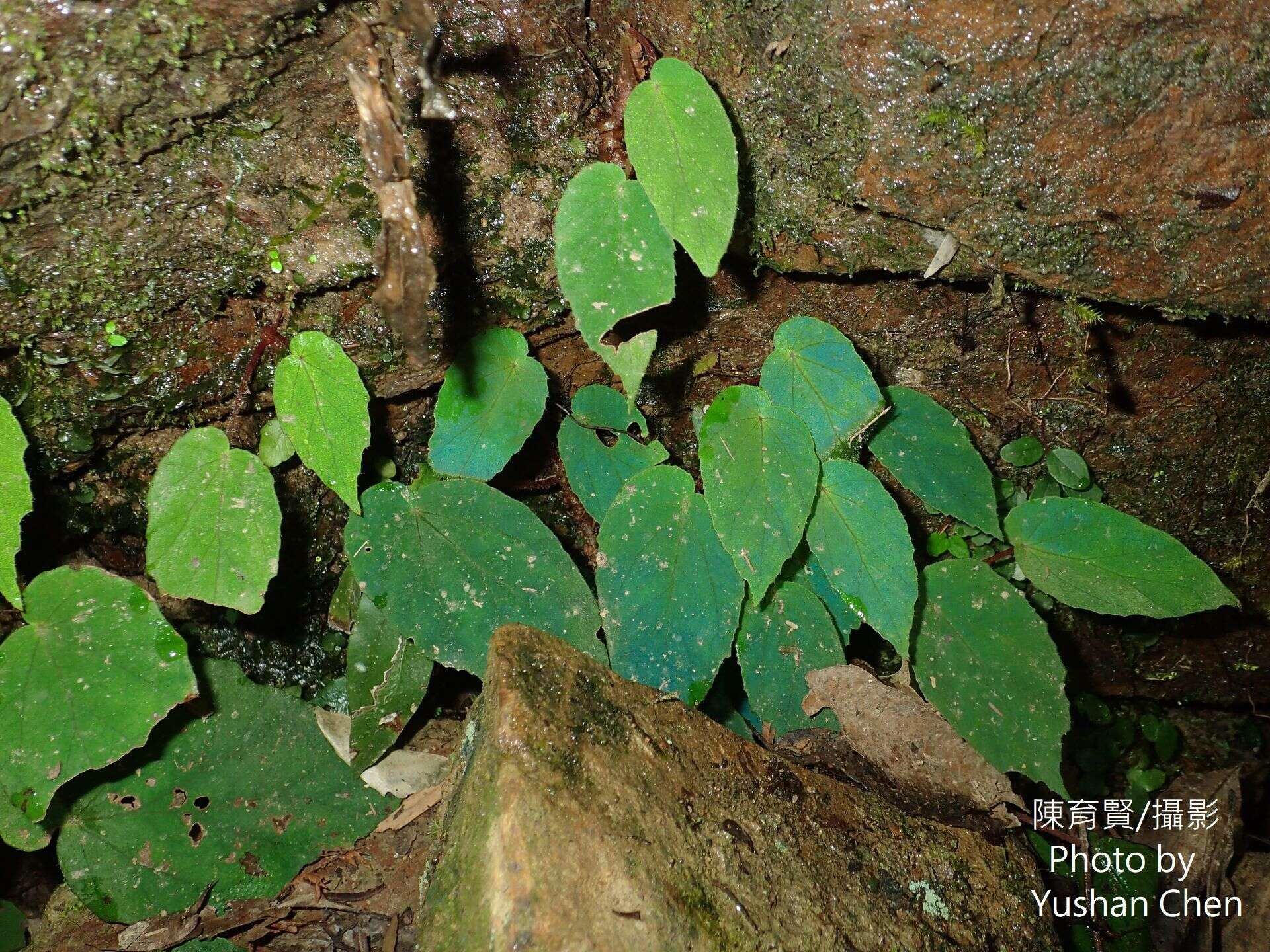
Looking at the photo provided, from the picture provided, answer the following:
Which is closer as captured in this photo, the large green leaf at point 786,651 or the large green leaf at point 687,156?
the large green leaf at point 687,156

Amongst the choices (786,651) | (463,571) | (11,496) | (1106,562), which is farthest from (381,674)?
(1106,562)

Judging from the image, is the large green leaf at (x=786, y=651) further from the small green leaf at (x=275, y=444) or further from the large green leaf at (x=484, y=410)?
the small green leaf at (x=275, y=444)

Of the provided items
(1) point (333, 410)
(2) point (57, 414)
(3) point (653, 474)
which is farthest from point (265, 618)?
(3) point (653, 474)

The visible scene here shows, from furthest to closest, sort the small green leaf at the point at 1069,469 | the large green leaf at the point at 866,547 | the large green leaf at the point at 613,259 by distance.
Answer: the small green leaf at the point at 1069,469
the large green leaf at the point at 866,547
the large green leaf at the point at 613,259

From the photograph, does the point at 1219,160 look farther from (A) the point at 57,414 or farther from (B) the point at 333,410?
(A) the point at 57,414

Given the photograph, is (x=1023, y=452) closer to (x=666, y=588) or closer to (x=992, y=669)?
(x=992, y=669)

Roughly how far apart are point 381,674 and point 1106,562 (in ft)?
5.28

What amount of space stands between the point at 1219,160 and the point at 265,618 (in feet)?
7.01

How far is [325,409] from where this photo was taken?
4.48ft

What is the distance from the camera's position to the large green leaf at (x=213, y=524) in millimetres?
1328

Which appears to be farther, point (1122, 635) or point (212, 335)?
point (1122, 635)

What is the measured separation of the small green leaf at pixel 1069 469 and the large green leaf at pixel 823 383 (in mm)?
719

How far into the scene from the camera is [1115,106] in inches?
50.1

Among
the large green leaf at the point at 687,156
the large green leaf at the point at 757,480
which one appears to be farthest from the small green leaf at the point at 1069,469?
the large green leaf at the point at 687,156
